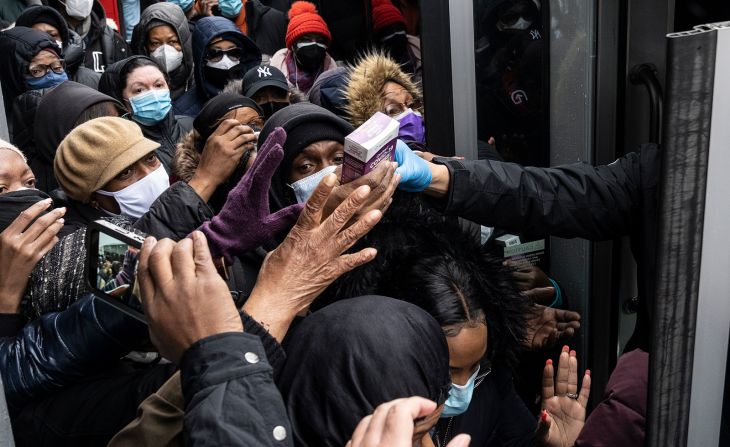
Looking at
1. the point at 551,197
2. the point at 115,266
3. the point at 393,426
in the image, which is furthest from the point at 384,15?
the point at 393,426

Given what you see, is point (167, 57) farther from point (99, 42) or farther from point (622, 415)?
point (622, 415)

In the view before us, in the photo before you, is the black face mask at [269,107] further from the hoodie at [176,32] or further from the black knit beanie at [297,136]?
the black knit beanie at [297,136]

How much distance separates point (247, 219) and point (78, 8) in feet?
13.4

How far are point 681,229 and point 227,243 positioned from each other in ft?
3.34

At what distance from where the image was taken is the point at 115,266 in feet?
4.66

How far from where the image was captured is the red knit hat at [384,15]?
17.0 ft

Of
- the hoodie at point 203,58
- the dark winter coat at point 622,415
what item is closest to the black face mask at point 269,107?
the hoodie at point 203,58

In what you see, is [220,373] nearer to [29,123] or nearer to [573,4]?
[573,4]

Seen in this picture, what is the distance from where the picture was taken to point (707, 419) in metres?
1.37

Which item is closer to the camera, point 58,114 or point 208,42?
point 58,114

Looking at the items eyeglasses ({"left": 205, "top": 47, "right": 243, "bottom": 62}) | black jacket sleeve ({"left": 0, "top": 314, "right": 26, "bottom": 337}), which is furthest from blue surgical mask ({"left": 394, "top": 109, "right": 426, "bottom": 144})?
eyeglasses ({"left": 205, "top": 47, "right": 243, "bottom": 62})

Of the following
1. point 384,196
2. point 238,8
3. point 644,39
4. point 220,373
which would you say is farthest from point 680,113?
point 238,8

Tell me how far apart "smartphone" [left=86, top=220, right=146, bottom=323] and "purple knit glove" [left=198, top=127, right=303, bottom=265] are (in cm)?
40

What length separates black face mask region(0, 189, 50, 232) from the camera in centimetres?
215
